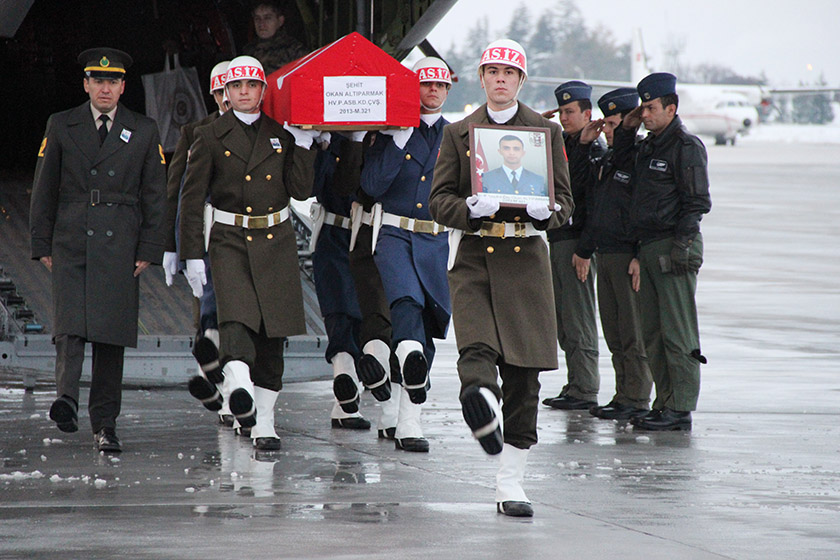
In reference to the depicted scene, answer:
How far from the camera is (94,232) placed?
22.8ft

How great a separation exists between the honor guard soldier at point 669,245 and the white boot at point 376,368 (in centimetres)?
159

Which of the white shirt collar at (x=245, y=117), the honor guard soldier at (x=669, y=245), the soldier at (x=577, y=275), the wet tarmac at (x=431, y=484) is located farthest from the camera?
the soldier at (x=577, y=275)

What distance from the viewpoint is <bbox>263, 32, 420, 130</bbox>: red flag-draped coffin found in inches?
285

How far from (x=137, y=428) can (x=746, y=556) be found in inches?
165

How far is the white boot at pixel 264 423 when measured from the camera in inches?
276

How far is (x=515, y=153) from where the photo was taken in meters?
5.55

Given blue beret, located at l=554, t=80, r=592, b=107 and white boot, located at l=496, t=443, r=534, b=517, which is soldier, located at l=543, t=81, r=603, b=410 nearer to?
blue beret, located at l=554, t=80, r=592, b=107

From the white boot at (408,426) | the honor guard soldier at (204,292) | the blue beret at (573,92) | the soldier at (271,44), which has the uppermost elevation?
the soldier at (271,44)

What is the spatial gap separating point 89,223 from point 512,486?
285 centimetres

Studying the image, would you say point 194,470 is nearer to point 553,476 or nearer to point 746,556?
point 553,476

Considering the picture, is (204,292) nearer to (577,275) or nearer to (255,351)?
(255,351)

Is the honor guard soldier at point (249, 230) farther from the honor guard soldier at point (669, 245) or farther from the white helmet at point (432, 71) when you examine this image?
the honor guard soldier at point (669, 245)

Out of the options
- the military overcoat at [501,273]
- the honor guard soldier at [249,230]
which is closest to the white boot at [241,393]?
the honor guard soldier at [249,230]

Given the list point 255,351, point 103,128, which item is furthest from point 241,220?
point 103,128
